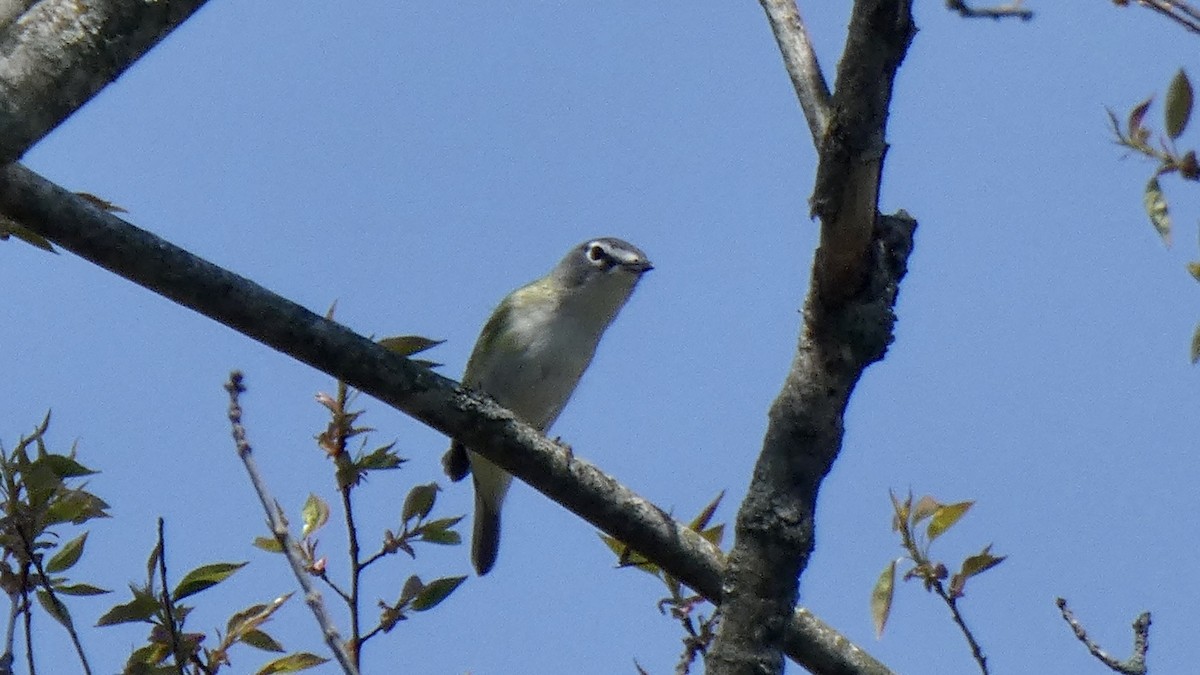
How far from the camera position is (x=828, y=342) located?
317 cm

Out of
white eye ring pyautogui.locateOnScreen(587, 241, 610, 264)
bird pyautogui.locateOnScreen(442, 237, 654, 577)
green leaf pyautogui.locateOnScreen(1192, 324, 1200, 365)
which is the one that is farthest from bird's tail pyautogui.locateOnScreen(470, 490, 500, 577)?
green leaf pyautogui.locateOnScreen(1192, 324, 1200, 365)

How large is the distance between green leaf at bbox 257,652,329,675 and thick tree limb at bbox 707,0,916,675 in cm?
142

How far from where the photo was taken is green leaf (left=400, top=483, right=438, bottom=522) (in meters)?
4.33

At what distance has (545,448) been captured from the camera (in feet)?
12.3

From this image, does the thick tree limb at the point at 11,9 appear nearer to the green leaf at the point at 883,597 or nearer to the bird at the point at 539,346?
the green leaf at the point at 883,597

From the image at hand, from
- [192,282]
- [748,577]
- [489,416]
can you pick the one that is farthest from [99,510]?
[748,577]

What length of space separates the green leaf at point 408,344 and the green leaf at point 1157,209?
1.92 meters

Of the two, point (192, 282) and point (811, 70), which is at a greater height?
point (811, 70)

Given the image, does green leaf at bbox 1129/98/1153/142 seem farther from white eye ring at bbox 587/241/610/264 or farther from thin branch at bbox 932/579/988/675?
white eye ring at bbox 587/241/610/264

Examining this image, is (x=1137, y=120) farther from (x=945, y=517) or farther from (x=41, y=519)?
(x=41, y=519)

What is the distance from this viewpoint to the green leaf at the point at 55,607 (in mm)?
3500

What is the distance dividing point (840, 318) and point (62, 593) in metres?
2.17

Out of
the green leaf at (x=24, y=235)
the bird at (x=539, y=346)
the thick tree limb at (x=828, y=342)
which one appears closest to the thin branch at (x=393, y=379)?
the thick tree limb at (x=828, y=342)

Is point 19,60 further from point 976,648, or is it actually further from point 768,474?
point 976,648
